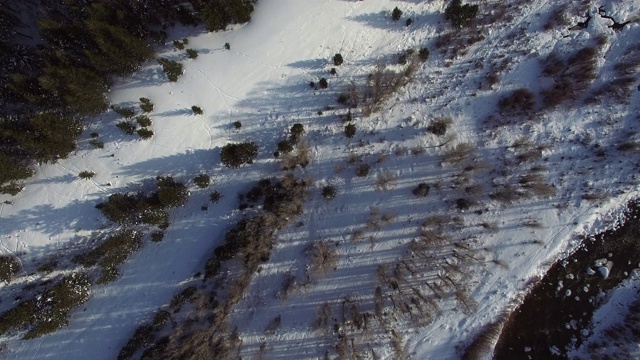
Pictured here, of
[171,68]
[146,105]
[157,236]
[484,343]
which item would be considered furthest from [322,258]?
[171,68]

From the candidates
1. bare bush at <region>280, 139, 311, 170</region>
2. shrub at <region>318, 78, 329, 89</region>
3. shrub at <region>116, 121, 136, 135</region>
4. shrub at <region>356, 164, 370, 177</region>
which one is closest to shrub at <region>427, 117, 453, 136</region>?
shrub at <region>356, 164, 370, 177</region>

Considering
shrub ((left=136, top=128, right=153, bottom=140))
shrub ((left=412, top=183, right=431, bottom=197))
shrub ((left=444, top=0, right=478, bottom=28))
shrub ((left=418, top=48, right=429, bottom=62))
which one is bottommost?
shrub ((left=412, top=183, right=431, bottom=197))

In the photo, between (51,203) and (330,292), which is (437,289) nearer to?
(330,292)

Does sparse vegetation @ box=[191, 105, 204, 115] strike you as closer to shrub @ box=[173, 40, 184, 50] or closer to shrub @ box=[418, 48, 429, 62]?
shrub @ box=[173, 40, 184, 50]

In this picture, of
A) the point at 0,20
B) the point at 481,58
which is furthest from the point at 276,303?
the point at 0,20

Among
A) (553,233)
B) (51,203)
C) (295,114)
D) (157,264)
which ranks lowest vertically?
(553,233)

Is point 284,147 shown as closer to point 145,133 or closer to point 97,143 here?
point 145,133
